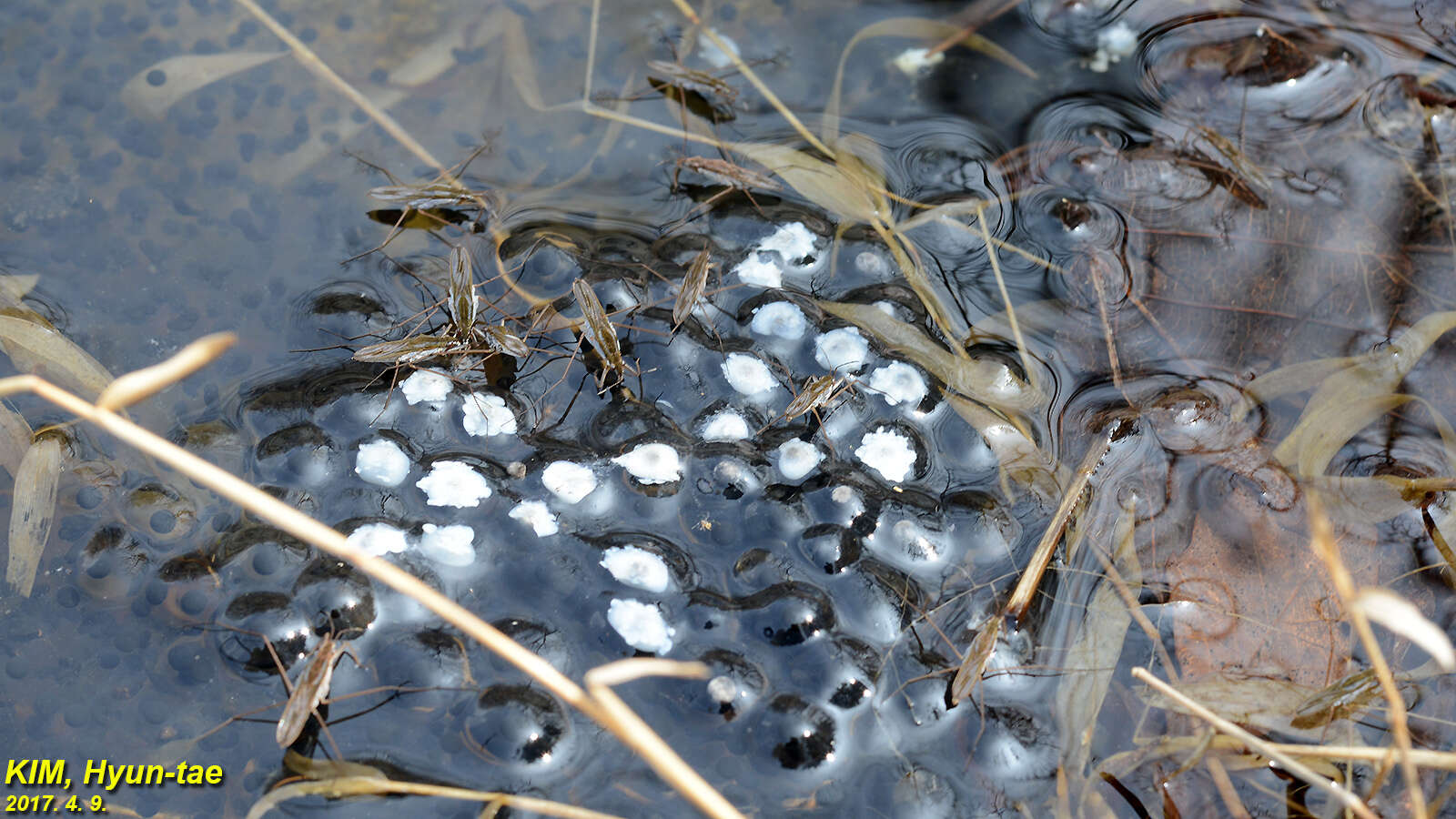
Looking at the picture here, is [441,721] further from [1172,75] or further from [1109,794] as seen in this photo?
[1172,75]

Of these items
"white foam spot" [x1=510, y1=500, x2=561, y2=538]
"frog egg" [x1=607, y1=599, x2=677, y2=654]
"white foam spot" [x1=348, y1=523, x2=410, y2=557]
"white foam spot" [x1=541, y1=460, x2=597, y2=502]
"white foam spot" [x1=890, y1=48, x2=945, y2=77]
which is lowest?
"white foam spot" [x1=348, y1=523, x2=410, y2=557]

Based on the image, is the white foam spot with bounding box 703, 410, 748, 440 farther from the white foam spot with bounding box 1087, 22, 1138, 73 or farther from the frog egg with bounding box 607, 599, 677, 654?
the white foam spot with bounding box 1087, 22, 1138, 73

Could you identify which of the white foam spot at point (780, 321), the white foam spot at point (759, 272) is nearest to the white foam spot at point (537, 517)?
the white foam spot at point (780, 321)

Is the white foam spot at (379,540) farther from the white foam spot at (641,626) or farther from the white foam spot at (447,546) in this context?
the white foam spot at (641,626)

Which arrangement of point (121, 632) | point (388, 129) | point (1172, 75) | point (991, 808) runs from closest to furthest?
point (991, 808) < point (121, 632) < point (388, 129) < point (1172, 75)

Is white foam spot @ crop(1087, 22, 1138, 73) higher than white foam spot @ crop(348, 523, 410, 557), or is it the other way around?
white foam spot @ crop(1087, 22, 1138, 73)

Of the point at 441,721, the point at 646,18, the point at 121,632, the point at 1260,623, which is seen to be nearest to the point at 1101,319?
the point at 1260,623

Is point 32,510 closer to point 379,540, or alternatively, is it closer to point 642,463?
point 379,540

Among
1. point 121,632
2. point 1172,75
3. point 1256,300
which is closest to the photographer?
point 121,632

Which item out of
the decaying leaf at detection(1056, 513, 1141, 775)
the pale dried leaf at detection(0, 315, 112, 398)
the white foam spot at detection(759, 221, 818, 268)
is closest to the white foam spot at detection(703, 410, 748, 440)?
the white foam spot at detection(759, 221, 818, 268)
